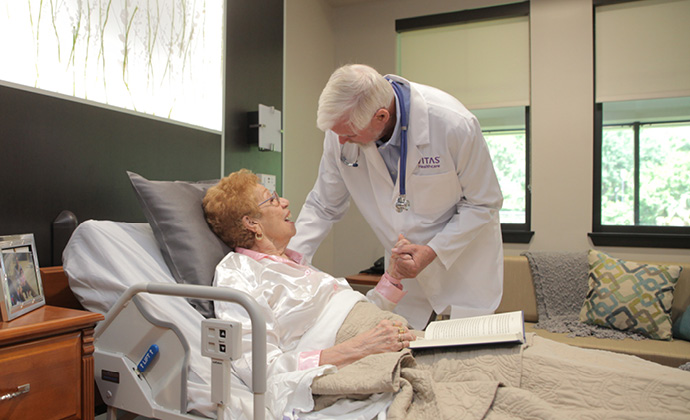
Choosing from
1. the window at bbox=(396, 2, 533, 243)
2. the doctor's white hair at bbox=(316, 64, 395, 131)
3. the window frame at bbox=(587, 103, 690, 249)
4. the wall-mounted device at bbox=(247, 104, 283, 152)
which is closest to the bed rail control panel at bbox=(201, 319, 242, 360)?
the doctor's white hair at bbox=(316, 64, 395, 131)

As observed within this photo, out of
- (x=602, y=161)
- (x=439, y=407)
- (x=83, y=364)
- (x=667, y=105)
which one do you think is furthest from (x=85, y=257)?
(x=667, y=105)

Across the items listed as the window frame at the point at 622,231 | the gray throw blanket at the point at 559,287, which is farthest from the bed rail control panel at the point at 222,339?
the window frame at the point at 622,231

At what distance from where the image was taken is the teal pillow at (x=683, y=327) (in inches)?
105

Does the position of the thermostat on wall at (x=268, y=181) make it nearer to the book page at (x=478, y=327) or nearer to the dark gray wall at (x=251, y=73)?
the dark gray wall at (x=251, y=73)

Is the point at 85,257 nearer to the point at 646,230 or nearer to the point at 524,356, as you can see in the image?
the point at 524,356

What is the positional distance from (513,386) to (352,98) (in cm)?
102

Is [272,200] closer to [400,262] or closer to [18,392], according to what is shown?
[400,262]

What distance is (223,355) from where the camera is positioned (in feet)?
3.41

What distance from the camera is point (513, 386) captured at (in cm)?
119

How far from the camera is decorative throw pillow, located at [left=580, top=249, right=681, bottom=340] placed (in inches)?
108

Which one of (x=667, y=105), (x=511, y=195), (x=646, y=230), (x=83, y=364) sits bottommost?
Result: (x=83, y=364)

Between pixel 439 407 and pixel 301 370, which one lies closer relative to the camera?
pixel 439 407

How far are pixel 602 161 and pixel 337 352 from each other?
9.91 feet

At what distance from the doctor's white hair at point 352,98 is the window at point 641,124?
2487 mm
